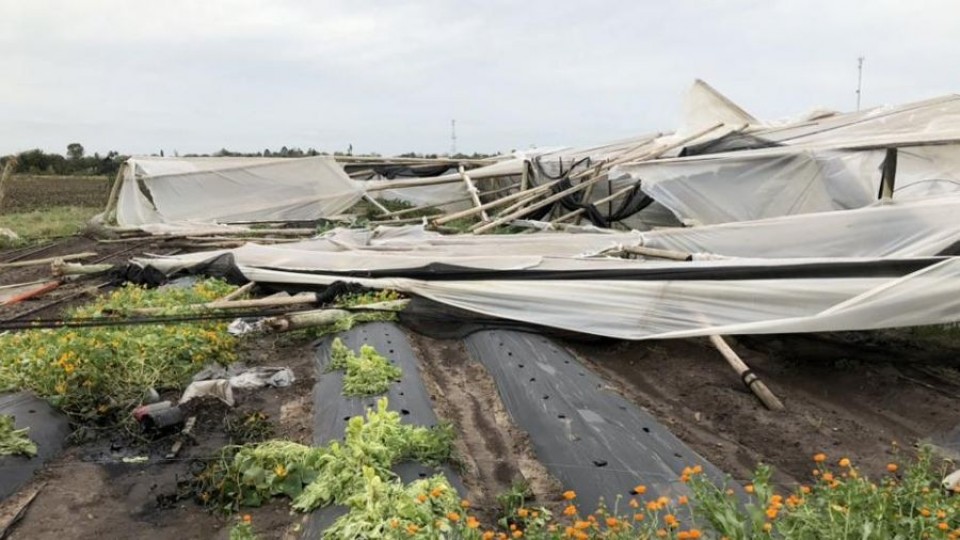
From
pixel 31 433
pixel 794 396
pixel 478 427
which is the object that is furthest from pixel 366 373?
pixel 794 396

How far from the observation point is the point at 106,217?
49.0 ft

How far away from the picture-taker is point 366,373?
15.3ft

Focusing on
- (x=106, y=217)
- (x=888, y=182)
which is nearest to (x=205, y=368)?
(x=888, y=182)

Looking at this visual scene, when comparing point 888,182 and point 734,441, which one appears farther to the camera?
point 888,182

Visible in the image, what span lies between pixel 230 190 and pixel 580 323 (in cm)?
1223

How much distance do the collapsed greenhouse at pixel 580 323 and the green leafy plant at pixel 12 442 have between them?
0.08m

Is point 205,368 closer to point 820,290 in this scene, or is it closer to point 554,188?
point 820,290

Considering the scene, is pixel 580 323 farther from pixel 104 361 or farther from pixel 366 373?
pixel 104 361

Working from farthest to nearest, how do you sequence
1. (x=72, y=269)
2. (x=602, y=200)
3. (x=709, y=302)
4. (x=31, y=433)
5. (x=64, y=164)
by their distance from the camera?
(x=64, y=164) → (x=602, y=200) → (x=72, y=269) → (x=709, y=302) → (x=31, y=433)

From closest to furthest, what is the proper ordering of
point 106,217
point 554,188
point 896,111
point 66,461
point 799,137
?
point 66,461, point 896,111, point 799,137, point 554,188, point 106,217

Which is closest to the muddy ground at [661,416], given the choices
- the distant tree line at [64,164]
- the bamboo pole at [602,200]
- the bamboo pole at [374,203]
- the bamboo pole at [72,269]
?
the bamboo pole at [72,269]

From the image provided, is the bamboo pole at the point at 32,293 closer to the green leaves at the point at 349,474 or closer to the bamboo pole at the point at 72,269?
the bamboo pole at the point at 72,269

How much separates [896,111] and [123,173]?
48.2ft

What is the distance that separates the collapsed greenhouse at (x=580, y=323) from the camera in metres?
3.42
